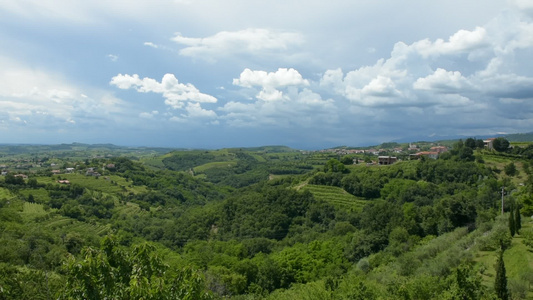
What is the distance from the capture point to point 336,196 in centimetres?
7606

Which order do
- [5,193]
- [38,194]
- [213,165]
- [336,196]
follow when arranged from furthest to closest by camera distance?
[213,165] → [38,194] → [5,193] → [336,196]

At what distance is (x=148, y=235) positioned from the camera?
7638cm

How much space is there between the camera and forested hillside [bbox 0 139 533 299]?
339 inches

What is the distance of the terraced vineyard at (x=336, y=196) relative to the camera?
71938 millimetres

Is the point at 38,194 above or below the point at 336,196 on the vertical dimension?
below

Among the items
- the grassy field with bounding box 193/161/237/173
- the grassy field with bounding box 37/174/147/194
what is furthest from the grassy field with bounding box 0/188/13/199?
the grassy field with bounding box 193/161/237/173

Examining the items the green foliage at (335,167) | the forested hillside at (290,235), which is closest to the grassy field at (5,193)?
the forested hillside at (290,235)

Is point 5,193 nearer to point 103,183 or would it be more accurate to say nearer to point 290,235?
point 103,183

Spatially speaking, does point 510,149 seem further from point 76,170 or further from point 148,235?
point 76,170

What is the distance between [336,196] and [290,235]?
15.8 metres

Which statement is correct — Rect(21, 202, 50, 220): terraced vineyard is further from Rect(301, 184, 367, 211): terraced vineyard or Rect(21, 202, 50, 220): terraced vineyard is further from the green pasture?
Rect(301, 184, 367, 211): terraced vineyard

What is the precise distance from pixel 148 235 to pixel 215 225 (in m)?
16.2

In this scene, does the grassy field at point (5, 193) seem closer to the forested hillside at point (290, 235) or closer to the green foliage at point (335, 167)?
the forested hillside at point (290, 235)

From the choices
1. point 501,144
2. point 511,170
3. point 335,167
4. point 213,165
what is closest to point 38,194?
point 335,167
